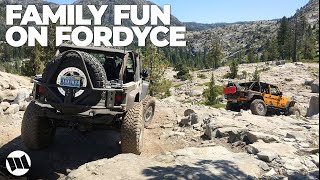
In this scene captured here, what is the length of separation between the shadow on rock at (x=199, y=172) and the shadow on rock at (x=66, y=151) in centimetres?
262

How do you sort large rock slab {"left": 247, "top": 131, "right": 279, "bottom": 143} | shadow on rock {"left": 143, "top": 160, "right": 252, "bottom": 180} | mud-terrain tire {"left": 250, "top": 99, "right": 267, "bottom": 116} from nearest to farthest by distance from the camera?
1. shadow on rock {"left": 143, "top": 160, "right": 252, "bottom": 180}
2. large rock slab {"left": 247, "top": 131, "right": 279, "bottom": 143}
3. mud-terrain tire {"left": 250, "top": 99, "right": 267, "bottom": 116}

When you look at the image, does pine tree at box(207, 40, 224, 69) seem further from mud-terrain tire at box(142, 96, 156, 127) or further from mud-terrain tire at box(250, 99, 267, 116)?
mud-terrain tire at box(142, 96, 156, 127)

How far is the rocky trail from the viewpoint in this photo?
6.61 m

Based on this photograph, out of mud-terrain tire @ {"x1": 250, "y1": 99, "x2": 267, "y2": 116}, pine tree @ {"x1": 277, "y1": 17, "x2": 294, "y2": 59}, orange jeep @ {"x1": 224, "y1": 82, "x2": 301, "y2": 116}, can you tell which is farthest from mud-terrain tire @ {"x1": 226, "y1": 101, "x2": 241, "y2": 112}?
pine tree @ {"x1": 277, "y1": 17, "x2": 294, "y2": 59}

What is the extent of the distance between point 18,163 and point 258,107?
12595mm

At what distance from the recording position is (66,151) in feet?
29.9

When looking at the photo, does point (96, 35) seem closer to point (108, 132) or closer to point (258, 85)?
point (258, 85)

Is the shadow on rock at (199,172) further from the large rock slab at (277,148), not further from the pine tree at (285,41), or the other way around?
the pine tree at (285,41)

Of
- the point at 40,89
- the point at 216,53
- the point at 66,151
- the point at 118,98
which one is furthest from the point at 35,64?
the point at 216,53

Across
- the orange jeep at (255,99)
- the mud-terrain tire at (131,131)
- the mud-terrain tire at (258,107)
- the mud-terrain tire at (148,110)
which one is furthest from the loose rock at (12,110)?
the mud-terrain tire at (258,107)

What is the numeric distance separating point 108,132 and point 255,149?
4589 mm

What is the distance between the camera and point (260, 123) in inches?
452

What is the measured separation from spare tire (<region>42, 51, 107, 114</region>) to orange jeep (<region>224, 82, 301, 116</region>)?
1143 centimetres

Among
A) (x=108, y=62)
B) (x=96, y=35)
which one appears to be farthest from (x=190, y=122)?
(x=96, y=35)
